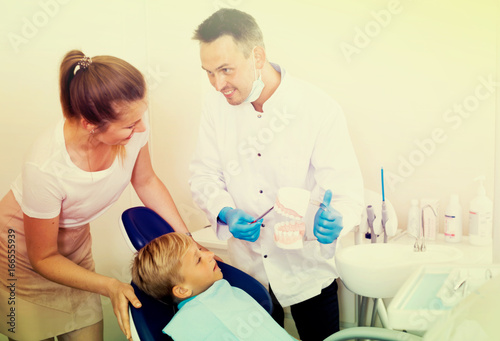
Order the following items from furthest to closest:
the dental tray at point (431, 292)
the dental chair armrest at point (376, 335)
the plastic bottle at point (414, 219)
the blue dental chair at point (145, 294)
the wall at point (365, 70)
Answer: the plastic bottle at point (414, 219) < the wall at point (365, 70) < the blue dental chair at point (145, 294) < the dental chair armrest at point (376, 335) < the dental tray at point (431, 292)

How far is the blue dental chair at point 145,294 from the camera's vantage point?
1.54 meters

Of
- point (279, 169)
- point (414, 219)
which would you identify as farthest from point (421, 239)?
point (279, 169)

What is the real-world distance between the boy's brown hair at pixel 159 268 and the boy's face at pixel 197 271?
0.9 inches

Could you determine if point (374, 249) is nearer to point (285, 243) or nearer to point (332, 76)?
point (285, 243)

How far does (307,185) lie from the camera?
1822 millimetres

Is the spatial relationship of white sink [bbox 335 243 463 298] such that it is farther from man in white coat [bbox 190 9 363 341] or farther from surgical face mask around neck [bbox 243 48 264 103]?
surgical face mask around neck [bbox 243 48 264 103]

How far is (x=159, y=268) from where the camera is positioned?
169cm

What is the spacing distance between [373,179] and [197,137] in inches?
31.7

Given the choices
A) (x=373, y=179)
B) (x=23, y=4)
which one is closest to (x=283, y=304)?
(x=373, y=179)

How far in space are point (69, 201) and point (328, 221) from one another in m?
1.03

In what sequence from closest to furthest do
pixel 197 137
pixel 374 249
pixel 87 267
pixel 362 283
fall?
pixel 362 283 → pixel 374 249 → pixel 87 267 → pixel 197 137

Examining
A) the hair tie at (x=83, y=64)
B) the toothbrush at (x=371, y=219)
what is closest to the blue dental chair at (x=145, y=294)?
the toothbrush at (x=371, y=219)

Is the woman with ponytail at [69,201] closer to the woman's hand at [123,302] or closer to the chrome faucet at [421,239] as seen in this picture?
the woman's hand at [123,302]

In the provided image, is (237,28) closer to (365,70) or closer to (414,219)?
(365,70)
